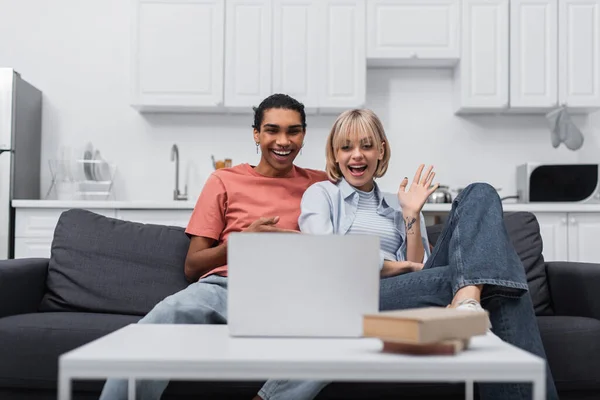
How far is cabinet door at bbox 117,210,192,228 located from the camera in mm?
3732

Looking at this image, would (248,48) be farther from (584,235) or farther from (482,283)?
(482,283)

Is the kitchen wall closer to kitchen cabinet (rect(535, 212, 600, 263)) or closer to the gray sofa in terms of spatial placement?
kitchen cabinet (rect(535, 212, 600, 263))

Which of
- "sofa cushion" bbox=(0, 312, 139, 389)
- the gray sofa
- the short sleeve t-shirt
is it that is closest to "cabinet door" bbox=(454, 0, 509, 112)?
the gray sofa

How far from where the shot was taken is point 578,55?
412cm

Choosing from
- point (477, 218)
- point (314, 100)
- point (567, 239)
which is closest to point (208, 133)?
point (314, 100)

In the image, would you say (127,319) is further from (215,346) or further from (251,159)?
(251,159)

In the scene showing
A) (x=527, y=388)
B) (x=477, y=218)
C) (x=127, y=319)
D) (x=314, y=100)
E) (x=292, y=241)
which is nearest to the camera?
(x=292, y=241)

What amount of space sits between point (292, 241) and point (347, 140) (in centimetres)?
101

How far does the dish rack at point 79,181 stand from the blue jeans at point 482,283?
2.63 metres

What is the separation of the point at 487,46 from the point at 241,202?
240cm

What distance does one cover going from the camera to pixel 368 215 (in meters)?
2.18

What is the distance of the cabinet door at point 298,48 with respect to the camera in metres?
4.09

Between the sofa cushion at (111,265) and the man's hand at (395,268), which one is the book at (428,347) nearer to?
the man's hand at (395,268)

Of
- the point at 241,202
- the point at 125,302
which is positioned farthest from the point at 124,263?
the point at 241,202
